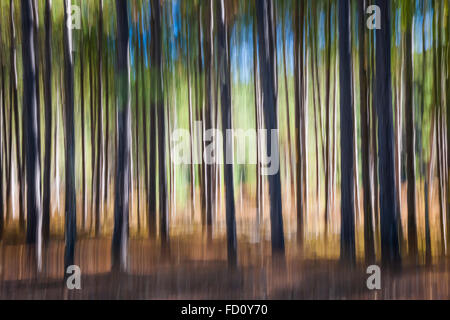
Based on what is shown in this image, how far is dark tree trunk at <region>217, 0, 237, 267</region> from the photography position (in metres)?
2.02

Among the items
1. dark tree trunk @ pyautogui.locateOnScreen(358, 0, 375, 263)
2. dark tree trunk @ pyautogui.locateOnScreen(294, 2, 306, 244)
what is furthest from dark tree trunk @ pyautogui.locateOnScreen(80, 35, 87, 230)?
dark tree trunk @ pyautogui.locateOnScreen(358, 0, 375, 263)

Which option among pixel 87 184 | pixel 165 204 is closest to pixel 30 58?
pixel 87 184

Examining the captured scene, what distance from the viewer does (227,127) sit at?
2061 millimetres

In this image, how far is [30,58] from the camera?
81.2 inches

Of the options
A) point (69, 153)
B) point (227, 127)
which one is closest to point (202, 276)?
point (227, 127)

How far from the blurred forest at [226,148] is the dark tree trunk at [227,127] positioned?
0.01 meters

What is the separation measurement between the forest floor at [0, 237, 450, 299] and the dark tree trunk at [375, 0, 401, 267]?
147 millimetres

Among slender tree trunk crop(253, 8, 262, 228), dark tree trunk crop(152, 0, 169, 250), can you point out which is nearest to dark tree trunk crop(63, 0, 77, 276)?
dark tree trunk crop(152, 0, 169, 250)

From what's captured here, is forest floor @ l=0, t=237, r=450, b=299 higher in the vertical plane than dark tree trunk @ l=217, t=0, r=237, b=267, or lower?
lower

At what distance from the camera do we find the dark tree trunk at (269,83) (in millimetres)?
2039

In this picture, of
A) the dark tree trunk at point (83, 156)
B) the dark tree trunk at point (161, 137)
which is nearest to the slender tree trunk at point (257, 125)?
the dark tree trunk at point (161, 137)

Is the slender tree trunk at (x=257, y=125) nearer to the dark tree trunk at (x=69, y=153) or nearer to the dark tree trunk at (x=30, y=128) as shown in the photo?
the dark tree trunk at (x=69, y=153)

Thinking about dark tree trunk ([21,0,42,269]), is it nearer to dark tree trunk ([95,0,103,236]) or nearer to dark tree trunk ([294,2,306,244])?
dark tree trunk ([95,0,103,236])

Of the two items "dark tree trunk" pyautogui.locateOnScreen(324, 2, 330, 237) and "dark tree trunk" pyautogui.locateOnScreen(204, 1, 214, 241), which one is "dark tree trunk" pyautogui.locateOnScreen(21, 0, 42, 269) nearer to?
"dark tree trunk" pyautogui.locateOnScreen(204, 1, 214, 241)
